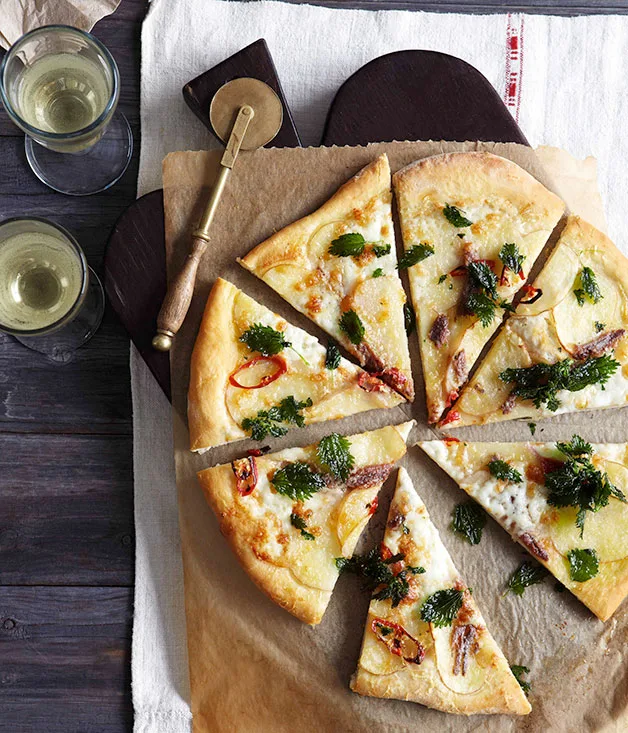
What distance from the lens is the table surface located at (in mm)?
4172

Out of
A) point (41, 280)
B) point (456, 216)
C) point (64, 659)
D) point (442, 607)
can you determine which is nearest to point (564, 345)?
point (456, 216)

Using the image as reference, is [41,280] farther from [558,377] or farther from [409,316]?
[558,377]

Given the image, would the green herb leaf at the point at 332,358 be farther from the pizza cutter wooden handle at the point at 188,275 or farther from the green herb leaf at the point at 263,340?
the pizza cutter wooden handle at the point at 188,275

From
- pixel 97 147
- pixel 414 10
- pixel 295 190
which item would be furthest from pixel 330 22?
pixel 97 147

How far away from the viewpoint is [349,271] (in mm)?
3980

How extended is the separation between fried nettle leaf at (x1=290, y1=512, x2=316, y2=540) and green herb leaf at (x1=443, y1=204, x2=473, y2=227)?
65.4 inches

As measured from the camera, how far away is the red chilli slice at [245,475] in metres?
3.84

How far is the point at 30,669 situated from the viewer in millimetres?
4180

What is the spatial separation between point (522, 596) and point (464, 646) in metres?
0.40

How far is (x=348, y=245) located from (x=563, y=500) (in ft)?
5.39

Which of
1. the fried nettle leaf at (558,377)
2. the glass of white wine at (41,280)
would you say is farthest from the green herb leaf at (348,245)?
the glass of white wine at (41,280)

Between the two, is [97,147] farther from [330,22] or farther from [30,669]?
[30,669]

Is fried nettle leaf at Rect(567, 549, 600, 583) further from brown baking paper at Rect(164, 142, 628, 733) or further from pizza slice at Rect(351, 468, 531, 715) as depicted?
pizza slice at Rect(351, 468, 531, 715)

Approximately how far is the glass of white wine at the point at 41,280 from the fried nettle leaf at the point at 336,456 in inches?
53.9
